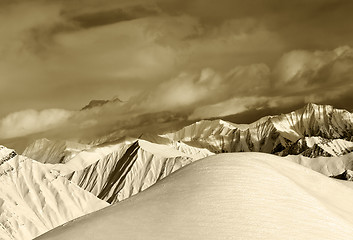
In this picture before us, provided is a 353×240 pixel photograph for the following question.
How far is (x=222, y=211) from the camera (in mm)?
36750

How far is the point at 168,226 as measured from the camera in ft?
115

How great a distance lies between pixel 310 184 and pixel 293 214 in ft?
40.2

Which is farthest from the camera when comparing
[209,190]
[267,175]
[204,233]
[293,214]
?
[267,175]

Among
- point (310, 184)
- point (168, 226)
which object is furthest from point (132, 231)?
point (310, 184)

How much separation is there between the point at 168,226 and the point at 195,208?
2922 mm

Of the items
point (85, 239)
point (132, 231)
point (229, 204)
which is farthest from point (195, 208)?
point (85, 239)

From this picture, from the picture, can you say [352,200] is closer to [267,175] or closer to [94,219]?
[267,175]

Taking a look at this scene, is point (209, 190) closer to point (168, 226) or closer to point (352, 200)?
point (168, 226)

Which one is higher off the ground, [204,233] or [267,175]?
[267,175]

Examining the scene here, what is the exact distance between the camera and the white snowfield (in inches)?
1346

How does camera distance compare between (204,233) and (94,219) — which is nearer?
(204,233)

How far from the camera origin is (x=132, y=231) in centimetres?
3475

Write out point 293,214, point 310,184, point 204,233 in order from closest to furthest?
point 204,233 → point 293,214 → point 310,184

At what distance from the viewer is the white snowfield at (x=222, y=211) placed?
3419 centimetres
